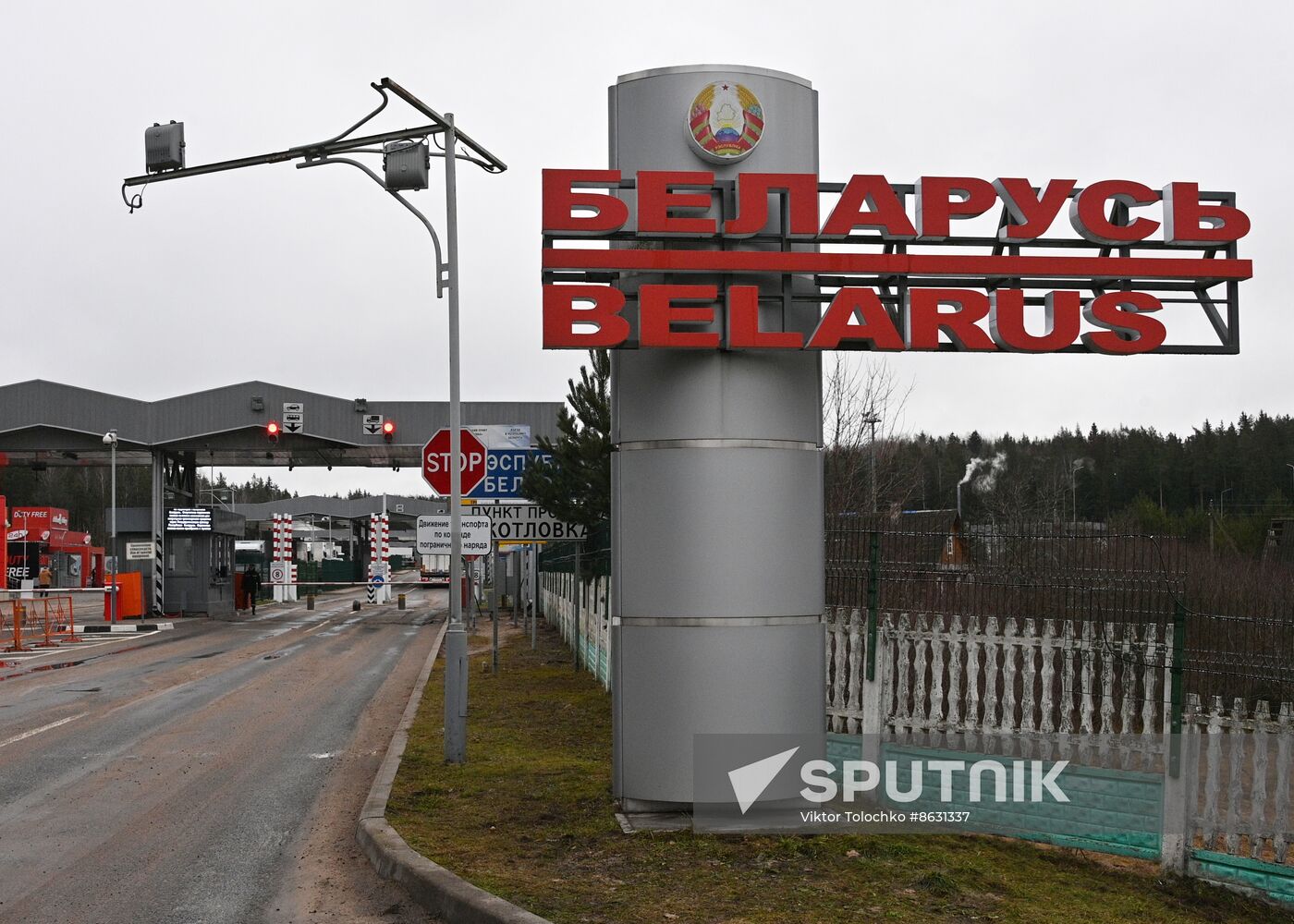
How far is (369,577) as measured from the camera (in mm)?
59688

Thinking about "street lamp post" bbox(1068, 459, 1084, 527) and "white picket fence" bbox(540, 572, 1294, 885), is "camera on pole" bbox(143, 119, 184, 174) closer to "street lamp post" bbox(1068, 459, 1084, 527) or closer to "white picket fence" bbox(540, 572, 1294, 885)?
"white picket fence" bbox(540, 572, 1294, 885)

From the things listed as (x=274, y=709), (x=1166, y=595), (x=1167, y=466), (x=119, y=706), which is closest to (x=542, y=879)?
(x=1166, y=595)

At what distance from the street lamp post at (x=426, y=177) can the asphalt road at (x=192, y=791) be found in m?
1.27

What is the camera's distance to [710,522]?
929 cm

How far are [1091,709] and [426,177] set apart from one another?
8239 mm

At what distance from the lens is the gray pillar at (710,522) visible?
9266 millimetres

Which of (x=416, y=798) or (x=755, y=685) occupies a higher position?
(x=755, y=685)

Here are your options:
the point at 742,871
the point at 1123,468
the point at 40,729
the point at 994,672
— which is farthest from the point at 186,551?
the point at 1123,468

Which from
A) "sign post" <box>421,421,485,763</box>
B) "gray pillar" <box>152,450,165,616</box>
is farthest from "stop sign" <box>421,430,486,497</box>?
"gray pillar" <box>152,450,165,616</box>

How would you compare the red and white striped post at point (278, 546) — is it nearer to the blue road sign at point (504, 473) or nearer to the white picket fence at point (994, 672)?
the blue road sign at point (504, 473)

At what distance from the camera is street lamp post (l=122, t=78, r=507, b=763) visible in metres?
12.0

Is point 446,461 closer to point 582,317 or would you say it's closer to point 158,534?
point 582,317

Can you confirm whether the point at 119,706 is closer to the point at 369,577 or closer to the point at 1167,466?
the point at 369,577

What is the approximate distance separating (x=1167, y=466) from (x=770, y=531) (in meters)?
65.2
